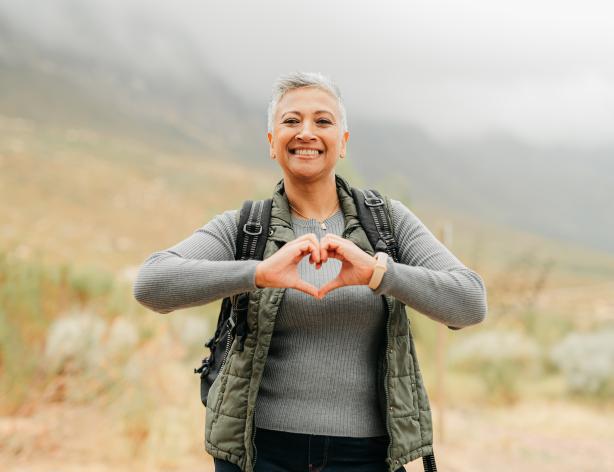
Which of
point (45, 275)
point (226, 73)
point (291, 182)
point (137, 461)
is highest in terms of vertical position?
point (226, 73)

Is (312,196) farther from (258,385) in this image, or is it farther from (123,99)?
(123,99)

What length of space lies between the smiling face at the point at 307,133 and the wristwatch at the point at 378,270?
375 mm

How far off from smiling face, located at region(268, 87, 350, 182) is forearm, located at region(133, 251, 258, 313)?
366 millimetres

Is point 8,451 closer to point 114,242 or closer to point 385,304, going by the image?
point 385,304

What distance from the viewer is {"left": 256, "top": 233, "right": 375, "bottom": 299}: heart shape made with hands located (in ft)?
4.64

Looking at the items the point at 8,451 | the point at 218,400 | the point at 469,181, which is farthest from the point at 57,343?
the point at 469,181

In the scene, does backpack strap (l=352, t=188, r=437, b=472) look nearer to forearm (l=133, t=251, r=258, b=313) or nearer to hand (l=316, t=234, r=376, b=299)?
hand (l=316, t=234, r=376, b=299)

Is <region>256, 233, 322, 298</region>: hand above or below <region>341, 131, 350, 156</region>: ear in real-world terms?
below

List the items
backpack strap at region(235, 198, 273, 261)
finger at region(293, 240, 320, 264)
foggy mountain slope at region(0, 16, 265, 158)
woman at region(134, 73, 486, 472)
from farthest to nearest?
foggy mountain slope at region(0, 16, 265, 158) < backpack strap at region(235, 198, 273, 261) < woman at region(134, 73, 486, 472) < finger at region(293, 240, 320, 264)

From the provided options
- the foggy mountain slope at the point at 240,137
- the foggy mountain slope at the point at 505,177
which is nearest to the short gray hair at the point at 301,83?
the foggy mountain slope at the point at 240,137

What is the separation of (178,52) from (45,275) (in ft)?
530

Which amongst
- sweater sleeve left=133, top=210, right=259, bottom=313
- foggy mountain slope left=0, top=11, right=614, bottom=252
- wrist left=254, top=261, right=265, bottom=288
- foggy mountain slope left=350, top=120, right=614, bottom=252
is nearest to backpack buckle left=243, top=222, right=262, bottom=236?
sweater sleeve left=133, top=210, right=259, bottom=313

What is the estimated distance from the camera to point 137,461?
5.20 metres

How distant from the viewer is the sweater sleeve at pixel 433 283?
1.45 m
